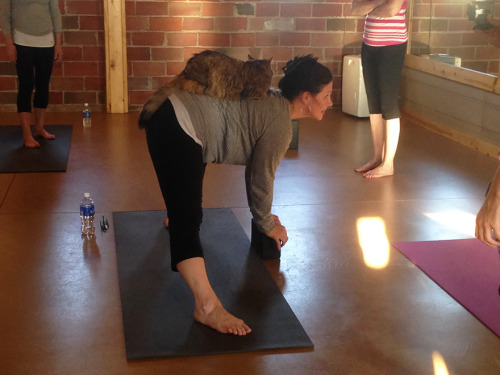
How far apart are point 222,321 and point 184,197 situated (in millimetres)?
478

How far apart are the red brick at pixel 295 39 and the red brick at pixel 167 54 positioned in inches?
38.3

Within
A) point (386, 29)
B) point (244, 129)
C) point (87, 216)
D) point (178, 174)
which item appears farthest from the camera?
point (386, 29)

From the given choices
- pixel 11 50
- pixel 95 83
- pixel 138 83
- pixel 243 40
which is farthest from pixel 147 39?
pixel 11 50

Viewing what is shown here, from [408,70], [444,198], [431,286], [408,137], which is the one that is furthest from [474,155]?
[431,286]

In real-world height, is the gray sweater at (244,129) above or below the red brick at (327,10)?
below

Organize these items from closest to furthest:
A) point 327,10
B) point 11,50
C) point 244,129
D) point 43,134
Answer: point 244,129 → point 11,50 → point 43,134 → point 327,10

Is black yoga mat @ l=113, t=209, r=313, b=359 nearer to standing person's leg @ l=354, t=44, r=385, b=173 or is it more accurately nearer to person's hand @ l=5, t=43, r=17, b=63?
standing person's leg @ l=354, t=44, r=385, b=173

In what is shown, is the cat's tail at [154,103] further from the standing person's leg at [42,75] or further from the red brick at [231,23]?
the red brick at [231,23]

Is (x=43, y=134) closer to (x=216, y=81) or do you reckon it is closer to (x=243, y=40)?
(x=243, y=40)

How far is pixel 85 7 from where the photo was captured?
6.48 metres

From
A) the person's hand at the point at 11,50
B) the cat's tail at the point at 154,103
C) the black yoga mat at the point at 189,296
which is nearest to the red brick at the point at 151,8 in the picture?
the person's hand at the point at 11,50

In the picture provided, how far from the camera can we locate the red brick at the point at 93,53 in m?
6.61

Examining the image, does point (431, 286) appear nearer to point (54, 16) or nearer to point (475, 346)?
point (475, 346)

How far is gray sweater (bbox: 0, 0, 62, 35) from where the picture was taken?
4.79 metres
